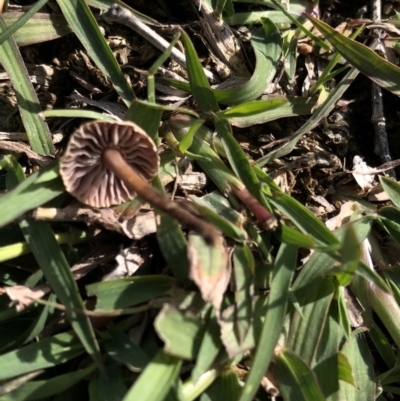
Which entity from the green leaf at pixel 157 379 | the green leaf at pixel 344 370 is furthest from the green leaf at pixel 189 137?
the green leaf at pixel 344 370

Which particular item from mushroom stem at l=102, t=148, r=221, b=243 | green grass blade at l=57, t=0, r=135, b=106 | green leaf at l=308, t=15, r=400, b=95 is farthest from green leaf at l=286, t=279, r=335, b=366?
green grass blade at l=57, t=0, r=135, b=106

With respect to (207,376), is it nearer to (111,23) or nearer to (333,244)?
(333,244)

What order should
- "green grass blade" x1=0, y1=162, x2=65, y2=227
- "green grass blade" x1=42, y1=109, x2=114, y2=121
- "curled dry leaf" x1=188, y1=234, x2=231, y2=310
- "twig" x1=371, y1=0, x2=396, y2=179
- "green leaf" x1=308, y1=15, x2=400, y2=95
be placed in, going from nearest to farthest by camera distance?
"curled dry leaf" x1=188, y1=234, x2=231, y2=310
"green grass blade" x1=0, y1=162, x2=65, y2=227
"green grass blade" x1=42, y1=109, x2=114, y2=121
"green leaf" x1=308, y1=15, x2=400, y2=95
"twig" x1=371, y1=0, x2=396, y2=179

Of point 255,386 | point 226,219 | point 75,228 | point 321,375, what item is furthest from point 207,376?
point 75,228

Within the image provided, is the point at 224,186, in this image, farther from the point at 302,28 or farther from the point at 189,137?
the point at 302,28

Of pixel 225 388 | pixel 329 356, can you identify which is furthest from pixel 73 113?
pixel 329 356

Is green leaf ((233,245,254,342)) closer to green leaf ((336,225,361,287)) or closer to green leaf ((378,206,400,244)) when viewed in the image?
green leaf ((336,225,361,287))
